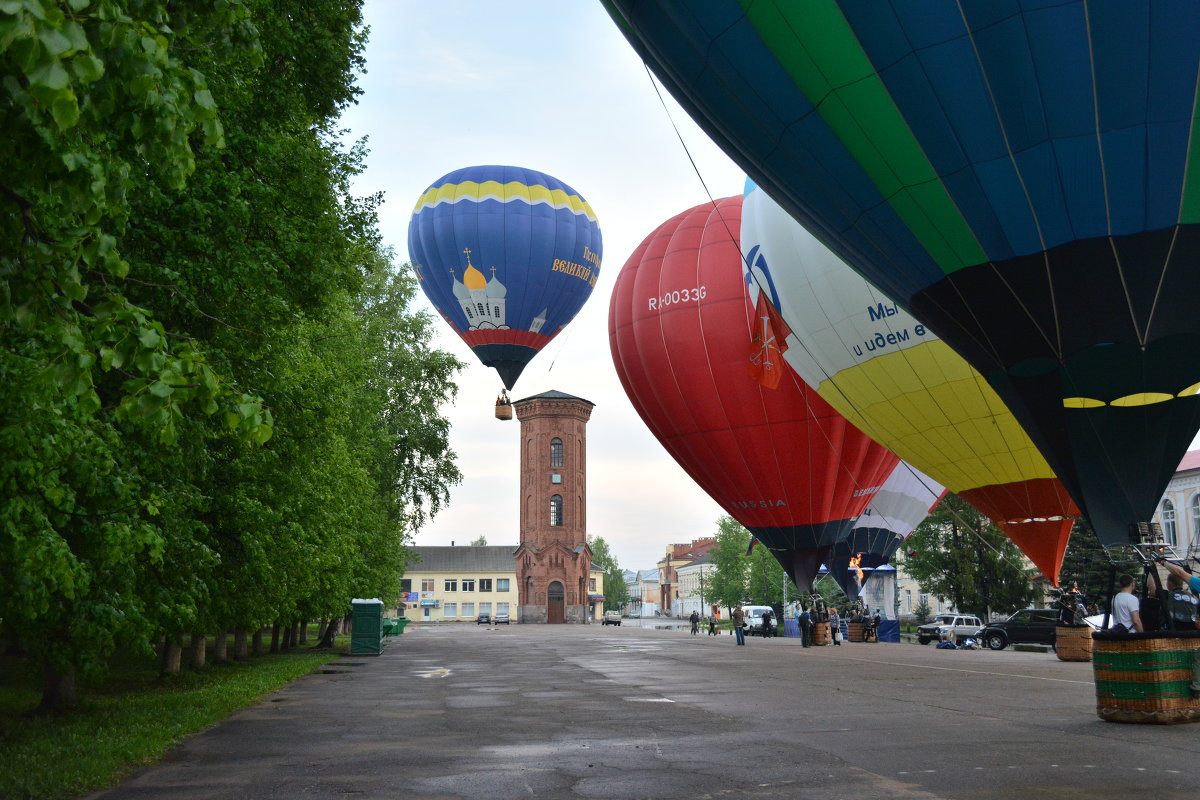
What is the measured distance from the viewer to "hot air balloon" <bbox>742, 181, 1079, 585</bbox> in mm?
20641

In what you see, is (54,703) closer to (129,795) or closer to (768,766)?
(129,795)

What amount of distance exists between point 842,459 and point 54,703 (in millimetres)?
21590

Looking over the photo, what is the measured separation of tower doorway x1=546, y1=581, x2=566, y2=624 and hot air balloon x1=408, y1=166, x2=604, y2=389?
5541 cm

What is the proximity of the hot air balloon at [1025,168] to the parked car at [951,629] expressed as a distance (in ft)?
92.3

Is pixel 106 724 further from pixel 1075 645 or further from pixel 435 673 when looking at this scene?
pixel 1075 645

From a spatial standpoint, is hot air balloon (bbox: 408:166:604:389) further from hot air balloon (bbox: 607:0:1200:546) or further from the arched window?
the arched window

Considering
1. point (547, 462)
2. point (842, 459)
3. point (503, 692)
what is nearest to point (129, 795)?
point (503, 692)

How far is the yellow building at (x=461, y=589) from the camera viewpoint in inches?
4818

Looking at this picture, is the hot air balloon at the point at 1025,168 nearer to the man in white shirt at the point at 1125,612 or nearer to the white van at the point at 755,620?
the man in white shirt at the point at 1125,612

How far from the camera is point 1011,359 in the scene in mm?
12312

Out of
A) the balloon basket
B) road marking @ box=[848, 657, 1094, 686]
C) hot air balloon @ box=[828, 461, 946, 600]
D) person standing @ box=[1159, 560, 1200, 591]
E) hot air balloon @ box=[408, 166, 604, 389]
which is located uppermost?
hot air balloon @ box=[408, 166, 604, 389]

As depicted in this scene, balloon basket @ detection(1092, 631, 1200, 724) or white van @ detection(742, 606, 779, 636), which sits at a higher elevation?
balloon basket @ detection(1092, 631, 1200, 724)

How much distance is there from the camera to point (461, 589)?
124 metres

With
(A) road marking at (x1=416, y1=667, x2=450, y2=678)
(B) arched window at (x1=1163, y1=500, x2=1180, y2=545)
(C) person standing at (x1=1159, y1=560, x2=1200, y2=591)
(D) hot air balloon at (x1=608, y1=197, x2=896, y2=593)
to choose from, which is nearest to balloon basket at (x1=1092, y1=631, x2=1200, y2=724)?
(C) person standing at (x1=1159, y1=560, x2=1200, y2=591)
